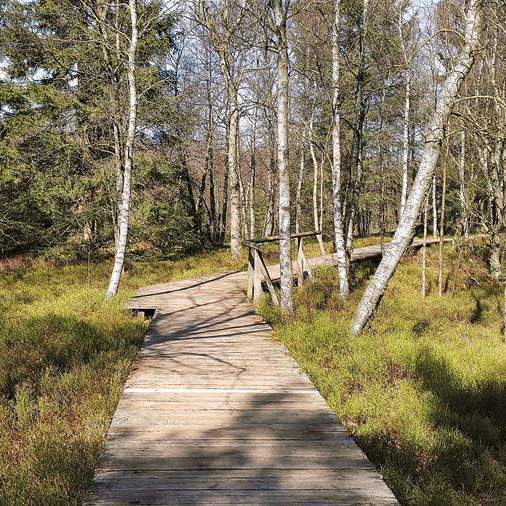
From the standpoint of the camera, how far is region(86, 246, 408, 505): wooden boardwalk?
317 cm

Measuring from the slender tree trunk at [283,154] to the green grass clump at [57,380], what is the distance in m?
3.01

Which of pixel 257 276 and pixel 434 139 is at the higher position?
pixel 434 139

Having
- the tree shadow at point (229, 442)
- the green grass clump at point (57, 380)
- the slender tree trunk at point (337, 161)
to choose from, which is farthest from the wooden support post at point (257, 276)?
the tree shadow at point (229, 442)

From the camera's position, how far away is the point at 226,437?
13.2 feet

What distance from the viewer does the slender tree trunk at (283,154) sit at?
28.1 feet

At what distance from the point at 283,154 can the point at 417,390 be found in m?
5.03

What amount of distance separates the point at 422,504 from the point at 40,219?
1523cm

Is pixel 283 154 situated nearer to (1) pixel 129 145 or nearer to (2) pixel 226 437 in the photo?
(1) pixel 129 145

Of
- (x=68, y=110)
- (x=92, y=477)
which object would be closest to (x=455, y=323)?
(x=92, y=477)

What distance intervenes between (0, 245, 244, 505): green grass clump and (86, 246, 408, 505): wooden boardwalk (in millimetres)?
261

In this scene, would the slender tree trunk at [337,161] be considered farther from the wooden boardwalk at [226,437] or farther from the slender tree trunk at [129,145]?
the slender tree trunk at [129,145]

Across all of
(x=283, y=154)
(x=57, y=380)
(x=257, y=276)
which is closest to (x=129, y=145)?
(x=283, y=154)

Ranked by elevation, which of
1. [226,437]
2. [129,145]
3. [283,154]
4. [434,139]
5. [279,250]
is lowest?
[226,437]

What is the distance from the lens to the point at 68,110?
15109 millimetres
